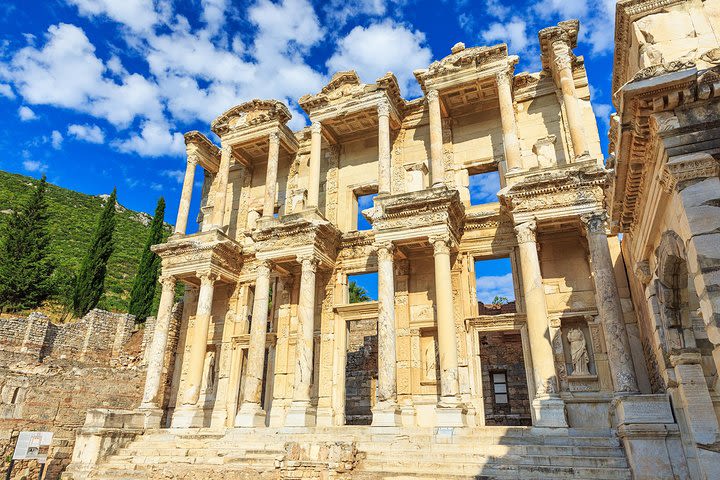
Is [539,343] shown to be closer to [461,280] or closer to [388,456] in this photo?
[461,280]

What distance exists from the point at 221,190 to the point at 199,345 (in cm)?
636

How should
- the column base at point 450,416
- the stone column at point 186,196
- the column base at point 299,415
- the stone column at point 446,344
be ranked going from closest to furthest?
the column base at point 450,416 < the stone column at point 446,344 < the column base at point 299,415 < the stone column at point 186,196

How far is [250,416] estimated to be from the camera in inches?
593

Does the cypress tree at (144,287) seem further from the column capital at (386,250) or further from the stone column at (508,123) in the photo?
the stone column at (508,123)

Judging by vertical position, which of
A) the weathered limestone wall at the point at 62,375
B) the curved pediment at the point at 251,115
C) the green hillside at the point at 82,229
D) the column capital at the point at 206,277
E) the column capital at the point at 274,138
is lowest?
the weathered limestone wall at the point at 62,375

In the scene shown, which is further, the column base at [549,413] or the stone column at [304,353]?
the stone column at [304,353]

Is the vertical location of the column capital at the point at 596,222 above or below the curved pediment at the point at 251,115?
below

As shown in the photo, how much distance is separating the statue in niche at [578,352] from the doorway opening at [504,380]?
758cm

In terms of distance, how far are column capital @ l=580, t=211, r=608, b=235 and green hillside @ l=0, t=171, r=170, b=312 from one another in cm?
3528

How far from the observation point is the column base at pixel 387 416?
13117mm

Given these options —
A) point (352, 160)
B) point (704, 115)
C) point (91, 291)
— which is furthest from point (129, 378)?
point (704, 115)

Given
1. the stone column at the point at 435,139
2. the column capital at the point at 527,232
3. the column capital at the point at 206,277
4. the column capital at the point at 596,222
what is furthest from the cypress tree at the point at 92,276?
the column capital at the point at 596,222

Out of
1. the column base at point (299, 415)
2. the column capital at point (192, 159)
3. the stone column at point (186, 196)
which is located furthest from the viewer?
the column capital at point (192, 159)

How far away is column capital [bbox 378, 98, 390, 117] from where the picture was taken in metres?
17.6
